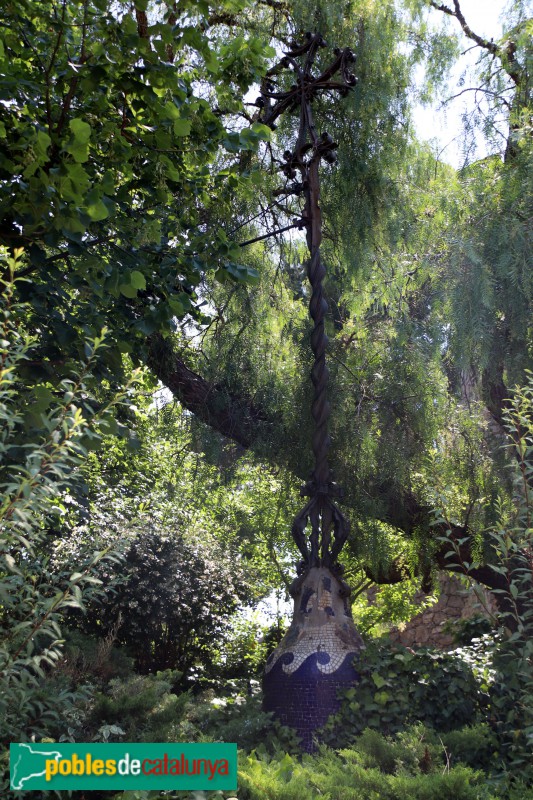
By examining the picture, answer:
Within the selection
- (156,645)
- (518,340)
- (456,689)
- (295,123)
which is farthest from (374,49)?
(156,645)

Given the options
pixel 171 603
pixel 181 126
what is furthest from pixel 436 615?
pixel 181 126

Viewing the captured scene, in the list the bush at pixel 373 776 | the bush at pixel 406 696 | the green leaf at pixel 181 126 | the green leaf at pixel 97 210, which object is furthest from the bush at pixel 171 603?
the bush at pixel 373 776

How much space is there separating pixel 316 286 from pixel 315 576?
150 cm

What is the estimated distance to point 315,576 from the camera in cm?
364

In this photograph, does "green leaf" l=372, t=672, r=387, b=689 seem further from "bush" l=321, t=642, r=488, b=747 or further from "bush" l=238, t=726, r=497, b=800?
"bush" l=238, t=726, r=497, b=800

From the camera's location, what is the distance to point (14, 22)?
3.45 m

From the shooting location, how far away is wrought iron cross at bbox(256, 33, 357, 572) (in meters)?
3.72

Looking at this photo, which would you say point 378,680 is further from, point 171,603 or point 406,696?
point 171,603

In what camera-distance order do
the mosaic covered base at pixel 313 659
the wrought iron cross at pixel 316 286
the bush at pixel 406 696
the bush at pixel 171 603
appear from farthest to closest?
the bush at pixel 171 603, the wrought iron cross at pixel 316 286, the mosaic covered base at pixel 313 659, the bush at pixel 406 696

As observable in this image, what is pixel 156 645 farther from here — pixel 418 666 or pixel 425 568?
pixel 418 666

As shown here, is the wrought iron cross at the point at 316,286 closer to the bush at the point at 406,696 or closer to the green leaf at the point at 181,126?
the bush at the point at 406,696

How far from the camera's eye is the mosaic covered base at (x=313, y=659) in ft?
10.8

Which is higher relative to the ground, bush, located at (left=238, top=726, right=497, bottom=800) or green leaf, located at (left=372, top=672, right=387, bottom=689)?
green leaf, located at (left=372, top=672, right=387, bottom=689)

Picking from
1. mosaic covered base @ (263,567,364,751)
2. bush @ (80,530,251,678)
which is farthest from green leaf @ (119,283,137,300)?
bush @ (80,530,251,678)
